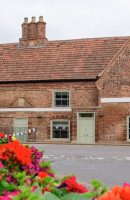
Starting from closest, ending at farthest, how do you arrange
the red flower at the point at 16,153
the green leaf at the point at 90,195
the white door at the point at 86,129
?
the green leaf at the point at 90,195 < the red flower at the point at 16,153 < the white door at the point at 86,129

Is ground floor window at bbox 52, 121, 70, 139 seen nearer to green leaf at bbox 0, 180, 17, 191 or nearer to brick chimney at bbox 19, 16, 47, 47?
brick chimney at bbox 19, 16, 47, 47

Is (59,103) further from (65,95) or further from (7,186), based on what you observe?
(7,186)

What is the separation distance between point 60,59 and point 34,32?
4.01 metres

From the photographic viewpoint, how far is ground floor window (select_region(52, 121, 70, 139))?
38.6 m

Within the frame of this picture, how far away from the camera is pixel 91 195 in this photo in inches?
99.7

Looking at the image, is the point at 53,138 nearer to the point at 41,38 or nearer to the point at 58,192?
the point at 41,38

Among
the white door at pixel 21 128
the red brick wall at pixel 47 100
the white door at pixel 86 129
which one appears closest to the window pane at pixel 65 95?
the red brick wall at pixel 47 100

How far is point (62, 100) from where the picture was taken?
39.3 metres

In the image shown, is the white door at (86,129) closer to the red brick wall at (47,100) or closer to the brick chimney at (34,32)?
the red brick wall at (47,100)

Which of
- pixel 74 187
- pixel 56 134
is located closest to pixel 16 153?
pixel 74 187

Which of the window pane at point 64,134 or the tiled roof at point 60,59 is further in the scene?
the tiled roof at point 60,59

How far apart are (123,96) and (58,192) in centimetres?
3469

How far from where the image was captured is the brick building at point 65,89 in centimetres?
3738

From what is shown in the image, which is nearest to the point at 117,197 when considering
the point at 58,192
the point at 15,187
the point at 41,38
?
the point at 58,192
